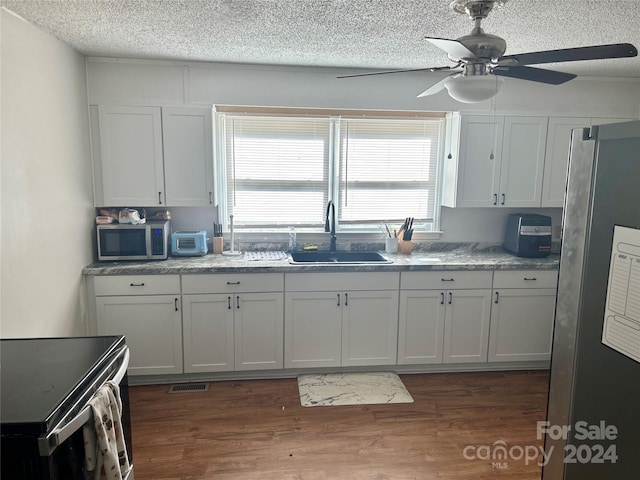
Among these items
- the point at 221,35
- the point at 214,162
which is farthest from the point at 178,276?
the point at 221,35

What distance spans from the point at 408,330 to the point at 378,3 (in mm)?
2237

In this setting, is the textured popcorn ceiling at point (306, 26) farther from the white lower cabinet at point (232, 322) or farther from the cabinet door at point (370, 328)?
the cabinet door at point (370, 328)

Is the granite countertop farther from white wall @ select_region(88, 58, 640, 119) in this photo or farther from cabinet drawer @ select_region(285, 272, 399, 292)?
white wall @ select_region(88, 58, 640, 119)

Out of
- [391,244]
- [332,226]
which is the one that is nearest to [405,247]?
[391,244]

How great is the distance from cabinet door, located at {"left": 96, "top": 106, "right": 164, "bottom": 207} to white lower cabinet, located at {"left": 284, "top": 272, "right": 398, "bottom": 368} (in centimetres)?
123

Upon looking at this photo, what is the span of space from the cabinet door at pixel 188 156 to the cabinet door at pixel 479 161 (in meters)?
1.98

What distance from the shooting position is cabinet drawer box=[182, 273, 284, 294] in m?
3.17

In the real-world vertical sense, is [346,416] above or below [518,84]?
below

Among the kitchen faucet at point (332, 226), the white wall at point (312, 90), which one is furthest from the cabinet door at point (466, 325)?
the white wall at point (312, 90)

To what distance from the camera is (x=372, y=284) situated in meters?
3.31

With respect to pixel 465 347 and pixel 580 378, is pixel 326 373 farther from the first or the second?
pixel 580 378

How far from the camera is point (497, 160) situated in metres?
3.62

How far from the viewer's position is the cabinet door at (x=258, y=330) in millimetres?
3234

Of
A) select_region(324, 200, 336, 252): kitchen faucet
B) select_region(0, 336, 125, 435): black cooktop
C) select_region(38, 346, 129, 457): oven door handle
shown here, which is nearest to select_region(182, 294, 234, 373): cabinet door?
select_region(324, 200, 336, 252): kitchen faucet
